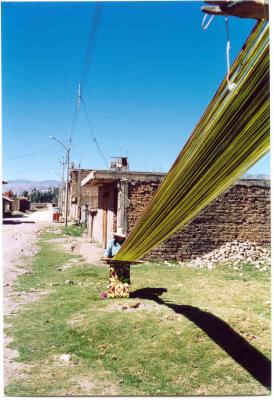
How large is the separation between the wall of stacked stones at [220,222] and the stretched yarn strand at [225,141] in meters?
8.00

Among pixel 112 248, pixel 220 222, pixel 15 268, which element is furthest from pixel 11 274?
pixel 220 222

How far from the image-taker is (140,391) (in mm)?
3672

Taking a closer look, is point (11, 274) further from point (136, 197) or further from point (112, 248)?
point (136, 197)

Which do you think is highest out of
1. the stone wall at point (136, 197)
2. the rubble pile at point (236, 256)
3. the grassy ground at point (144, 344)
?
the stone wall at point (136, 197)

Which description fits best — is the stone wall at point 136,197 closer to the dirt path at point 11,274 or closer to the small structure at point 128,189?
the small structure at point 128,189

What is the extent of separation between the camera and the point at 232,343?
15.0ft

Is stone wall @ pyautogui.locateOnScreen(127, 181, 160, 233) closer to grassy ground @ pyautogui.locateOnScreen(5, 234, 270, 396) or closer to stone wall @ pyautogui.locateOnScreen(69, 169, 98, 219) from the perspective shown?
grassy ground @ pyautogui.locateOnScreen(5, 234, 270, 396)

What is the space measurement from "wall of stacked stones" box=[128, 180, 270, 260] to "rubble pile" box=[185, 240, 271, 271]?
0.16m

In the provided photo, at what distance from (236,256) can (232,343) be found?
23.0 feet

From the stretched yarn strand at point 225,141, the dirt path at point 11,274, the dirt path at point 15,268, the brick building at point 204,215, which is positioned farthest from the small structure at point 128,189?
the stretched yarn strand at point 225,141

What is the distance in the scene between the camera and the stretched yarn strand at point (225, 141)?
1928 millimetres

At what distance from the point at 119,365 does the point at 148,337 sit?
2.13 ft

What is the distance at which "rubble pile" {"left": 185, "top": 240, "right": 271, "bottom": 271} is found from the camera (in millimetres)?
11125

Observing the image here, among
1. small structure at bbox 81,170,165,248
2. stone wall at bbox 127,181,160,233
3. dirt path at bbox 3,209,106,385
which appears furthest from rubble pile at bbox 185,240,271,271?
dirt path at bbox 3,209,106,385
